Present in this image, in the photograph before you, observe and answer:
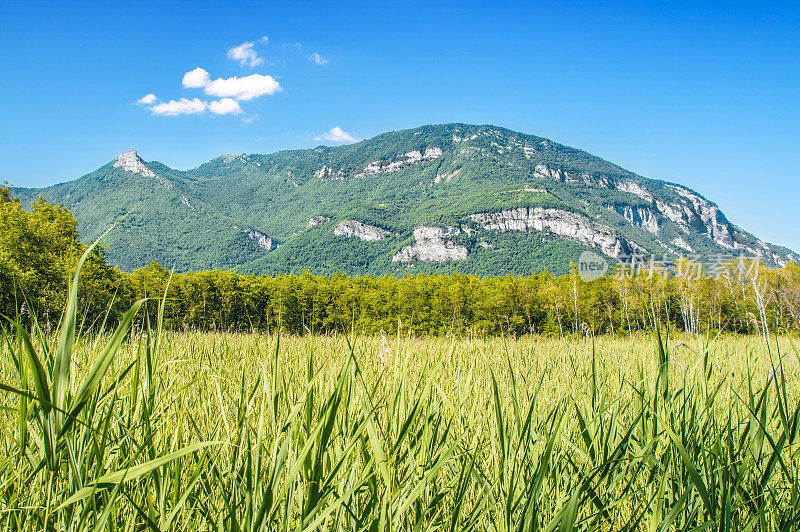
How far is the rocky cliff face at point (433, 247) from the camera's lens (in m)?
140

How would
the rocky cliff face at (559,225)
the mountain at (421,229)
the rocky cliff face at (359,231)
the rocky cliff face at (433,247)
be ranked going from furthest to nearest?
the rocky cliff face at (359,231), the rocky cliff face at (433,247), the rocky cliff face at (559,225), the mountain at (421,229)

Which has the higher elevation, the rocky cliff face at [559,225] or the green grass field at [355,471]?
the rocky cliff face at [559,225]

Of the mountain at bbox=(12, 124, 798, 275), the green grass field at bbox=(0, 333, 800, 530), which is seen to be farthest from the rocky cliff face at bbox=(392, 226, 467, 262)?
the green grass field at bbox=(0, 333, 800, 530)

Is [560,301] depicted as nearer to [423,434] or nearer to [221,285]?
[221,285]

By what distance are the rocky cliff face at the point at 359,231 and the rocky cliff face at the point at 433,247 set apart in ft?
52.0

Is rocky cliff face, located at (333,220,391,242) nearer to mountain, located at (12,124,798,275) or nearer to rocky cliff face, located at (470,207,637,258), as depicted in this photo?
mountain, located at (12,124,798,275)

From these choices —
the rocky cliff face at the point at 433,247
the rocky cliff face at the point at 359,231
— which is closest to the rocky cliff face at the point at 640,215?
the rocky cliff face at the point at 433,247

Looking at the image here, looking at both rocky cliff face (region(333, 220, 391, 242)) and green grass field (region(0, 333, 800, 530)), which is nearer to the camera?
green grass field (region(0, 333, 800, 530))

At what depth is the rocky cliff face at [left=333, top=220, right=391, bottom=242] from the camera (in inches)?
6133

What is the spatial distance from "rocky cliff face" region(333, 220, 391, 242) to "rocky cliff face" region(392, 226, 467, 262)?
15852 millimetres

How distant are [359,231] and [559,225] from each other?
240ft

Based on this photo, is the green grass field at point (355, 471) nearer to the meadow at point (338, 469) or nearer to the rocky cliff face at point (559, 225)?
the meadow at point (338, 469)

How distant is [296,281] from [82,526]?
40202 millimetres

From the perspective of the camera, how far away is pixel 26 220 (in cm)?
1541
